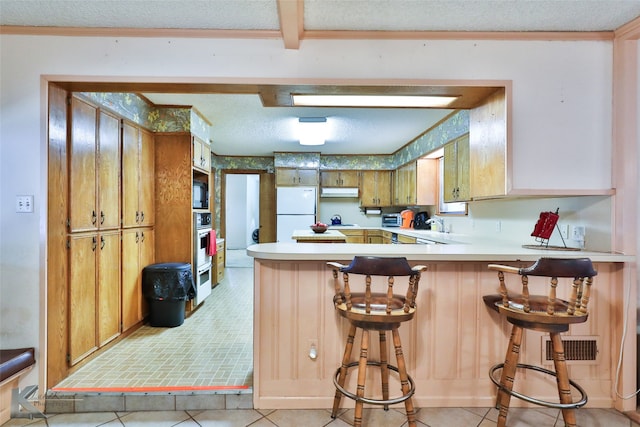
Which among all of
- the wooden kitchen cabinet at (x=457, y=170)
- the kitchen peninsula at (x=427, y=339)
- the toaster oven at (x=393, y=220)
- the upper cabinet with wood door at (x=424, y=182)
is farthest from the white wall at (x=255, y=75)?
the toaster oven at (x=393, y=220)

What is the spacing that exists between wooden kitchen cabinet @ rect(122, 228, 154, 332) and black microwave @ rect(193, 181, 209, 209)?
0.59 m

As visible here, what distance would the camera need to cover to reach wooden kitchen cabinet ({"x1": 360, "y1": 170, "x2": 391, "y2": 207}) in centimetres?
602

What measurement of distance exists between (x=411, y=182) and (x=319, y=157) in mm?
1855

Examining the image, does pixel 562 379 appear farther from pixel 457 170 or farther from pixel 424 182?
pixel 424 182

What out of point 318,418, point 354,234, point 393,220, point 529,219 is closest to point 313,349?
point 318,418

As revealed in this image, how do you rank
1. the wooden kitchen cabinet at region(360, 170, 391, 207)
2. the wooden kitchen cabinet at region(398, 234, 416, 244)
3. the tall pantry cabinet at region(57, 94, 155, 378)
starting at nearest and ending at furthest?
1. the tall pantry cabinet at region(57, 94, 155, 378)
2. the wooden kitchen cabinet at region(398, 234, 416, 244)
3. the wooden kitchen cabinet at region(360, 170, 391, 207)

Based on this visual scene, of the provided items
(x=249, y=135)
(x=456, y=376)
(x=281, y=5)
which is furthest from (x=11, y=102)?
(x=456, y=376)

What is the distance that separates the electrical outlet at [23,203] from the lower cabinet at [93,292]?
1.07ft

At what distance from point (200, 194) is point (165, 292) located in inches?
48.5

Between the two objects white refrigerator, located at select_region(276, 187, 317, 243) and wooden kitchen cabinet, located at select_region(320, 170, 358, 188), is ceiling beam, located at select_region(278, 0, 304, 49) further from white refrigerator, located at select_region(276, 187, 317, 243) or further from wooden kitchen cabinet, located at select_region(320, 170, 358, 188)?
wooden kitchen cabinet, located at select_region(320, 170, 358, 188)

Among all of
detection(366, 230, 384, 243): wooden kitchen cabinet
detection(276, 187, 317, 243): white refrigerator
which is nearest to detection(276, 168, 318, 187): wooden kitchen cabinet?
detection(276, 187, 317, 243): white refrigerator

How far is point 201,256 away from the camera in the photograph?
3.59m

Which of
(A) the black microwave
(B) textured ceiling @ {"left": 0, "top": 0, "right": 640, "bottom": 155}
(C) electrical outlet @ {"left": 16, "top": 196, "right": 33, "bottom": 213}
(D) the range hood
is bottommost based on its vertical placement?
(C) electrical outlet @ {"left": 16, "top": 196, "right": 33, "bottom": 213}

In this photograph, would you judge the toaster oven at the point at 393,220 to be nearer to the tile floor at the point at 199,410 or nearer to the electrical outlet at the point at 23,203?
the tile floor at the point at 199,410
